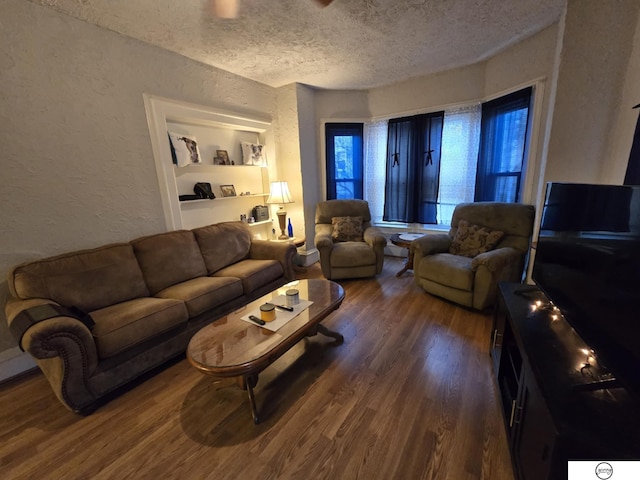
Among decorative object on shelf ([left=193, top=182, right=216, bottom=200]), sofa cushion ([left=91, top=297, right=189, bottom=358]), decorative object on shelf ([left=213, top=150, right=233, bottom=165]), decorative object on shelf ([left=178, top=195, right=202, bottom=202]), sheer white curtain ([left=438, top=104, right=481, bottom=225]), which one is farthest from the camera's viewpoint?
sheer white curtain ([left=438, top=104, right=481, bottom=225])

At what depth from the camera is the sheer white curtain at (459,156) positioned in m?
3.40

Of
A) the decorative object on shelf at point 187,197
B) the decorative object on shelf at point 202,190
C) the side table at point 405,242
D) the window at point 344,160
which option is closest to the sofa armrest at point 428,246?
the side table at point 405,242

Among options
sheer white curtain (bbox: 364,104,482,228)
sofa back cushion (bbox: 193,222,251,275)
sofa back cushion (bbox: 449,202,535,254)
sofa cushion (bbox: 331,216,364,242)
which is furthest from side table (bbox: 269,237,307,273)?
sofa back cushion (bbox: 449,202,535,254)

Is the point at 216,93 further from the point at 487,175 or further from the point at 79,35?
the point at 487,175

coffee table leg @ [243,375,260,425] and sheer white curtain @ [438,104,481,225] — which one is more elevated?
sheer white curtain @ [438,104,481,225]

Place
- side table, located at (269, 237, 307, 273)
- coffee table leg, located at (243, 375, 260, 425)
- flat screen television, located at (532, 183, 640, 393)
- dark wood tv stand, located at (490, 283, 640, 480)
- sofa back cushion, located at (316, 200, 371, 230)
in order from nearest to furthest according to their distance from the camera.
Answer: 1. dark wood tv stand, located at (490, 283, 640, 480)
2. flat screen television, located at (532, 183, 640, 393)
3. coffee table leg, located at (243, 375, 260, 425)
4. side table, located at (269, 237, 307, 273)
5. sofa back cushion, located at (316, 200, 371, 230)

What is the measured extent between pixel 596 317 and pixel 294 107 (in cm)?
365

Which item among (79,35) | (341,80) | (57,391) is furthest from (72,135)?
(341,80)

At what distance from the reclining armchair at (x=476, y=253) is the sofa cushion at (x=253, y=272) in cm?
156

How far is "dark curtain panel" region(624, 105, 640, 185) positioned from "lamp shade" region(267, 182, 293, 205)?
3.10 meters

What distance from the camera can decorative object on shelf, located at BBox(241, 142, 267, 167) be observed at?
11.4 ft

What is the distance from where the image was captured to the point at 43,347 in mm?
1396

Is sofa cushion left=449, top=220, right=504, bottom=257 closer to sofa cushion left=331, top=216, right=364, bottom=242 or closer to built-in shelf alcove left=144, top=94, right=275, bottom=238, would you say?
sofa cushion left=331, top=216, right=364, bottom=242

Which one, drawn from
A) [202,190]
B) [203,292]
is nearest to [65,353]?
[203,292]
